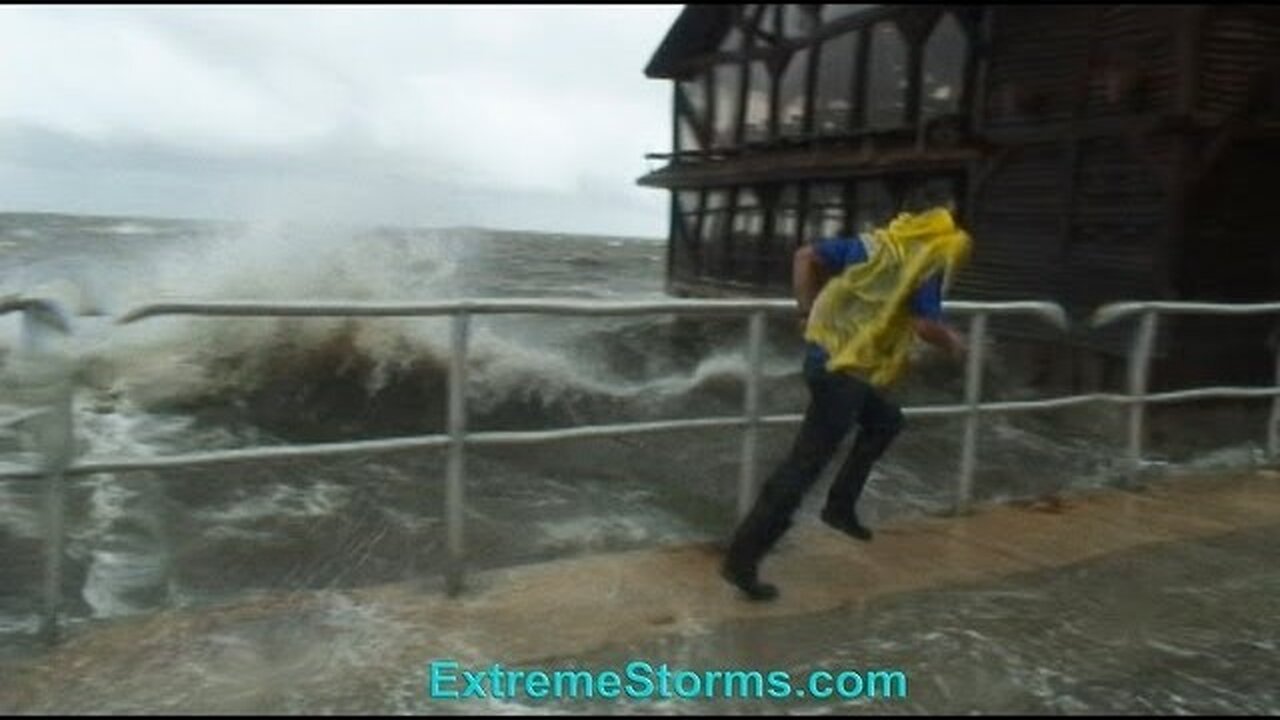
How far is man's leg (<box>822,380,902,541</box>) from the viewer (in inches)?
174

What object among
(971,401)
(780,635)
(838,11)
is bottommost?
(780,635)

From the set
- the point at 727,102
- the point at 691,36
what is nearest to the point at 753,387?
the point at 727,102

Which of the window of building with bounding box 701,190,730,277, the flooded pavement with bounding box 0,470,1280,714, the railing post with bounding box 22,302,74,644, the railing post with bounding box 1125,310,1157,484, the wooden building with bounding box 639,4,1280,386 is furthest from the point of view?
the window of building with bounding box 701,190,730,277

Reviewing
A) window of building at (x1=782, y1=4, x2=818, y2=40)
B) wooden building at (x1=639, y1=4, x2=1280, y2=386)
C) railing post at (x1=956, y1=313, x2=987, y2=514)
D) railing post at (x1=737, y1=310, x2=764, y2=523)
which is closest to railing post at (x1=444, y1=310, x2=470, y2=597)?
railing post at (x1=737, y1=310, x2=764, y2=523)

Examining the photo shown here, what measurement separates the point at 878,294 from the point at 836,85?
58.7 feet

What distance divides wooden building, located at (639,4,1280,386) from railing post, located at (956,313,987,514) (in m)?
9.13

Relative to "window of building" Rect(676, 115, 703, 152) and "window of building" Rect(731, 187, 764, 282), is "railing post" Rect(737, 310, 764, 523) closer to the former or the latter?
"window of building" Rect(731, 187, 764, 282)

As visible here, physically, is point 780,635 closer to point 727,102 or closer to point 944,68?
point 944,68

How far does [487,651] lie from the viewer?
352 centimetres

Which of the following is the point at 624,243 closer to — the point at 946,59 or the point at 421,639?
the point at 946,59

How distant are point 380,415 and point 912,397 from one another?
6711 millimetres

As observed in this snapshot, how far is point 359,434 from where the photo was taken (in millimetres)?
12836

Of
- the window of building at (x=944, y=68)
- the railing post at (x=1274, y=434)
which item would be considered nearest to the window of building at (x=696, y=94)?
the window of building at (x=944, y=68)

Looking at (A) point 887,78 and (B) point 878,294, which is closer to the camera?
(B) point 878,294
